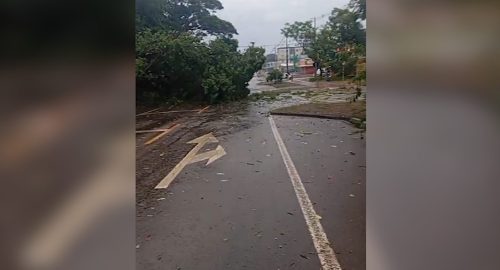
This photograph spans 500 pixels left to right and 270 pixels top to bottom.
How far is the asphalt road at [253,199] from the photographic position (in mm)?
1112

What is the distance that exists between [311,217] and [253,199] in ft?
0.66

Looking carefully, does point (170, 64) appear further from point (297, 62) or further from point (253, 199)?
point (253, 199)

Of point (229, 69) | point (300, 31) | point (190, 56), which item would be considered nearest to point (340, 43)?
point (300, 31)

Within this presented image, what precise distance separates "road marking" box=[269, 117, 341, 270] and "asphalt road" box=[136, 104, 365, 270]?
0.04 ft

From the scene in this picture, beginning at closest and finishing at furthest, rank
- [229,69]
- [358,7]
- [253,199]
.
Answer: [358,7]
[253,199]
[229,69]

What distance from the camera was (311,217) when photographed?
3.94 feet

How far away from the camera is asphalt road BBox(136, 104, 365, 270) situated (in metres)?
1.11

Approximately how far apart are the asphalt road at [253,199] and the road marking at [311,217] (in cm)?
1

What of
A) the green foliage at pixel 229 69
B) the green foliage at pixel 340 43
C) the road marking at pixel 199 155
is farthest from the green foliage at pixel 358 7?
the road marking at pixel 199 155
